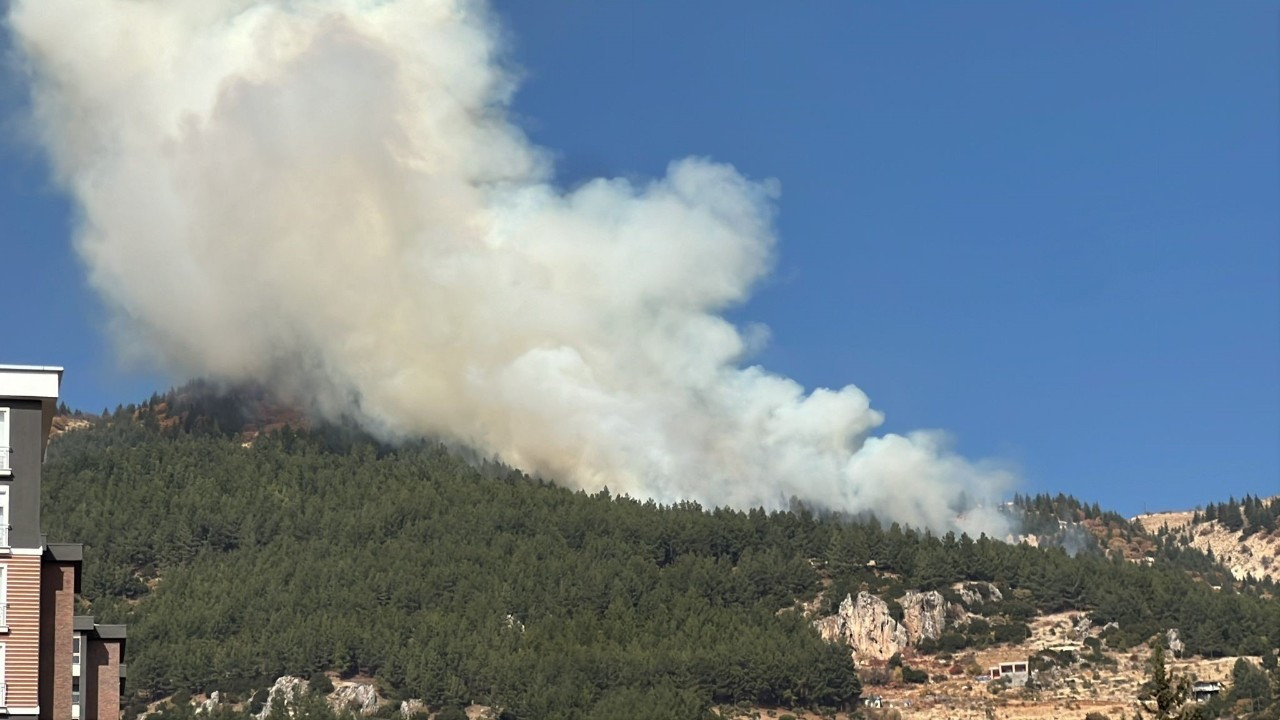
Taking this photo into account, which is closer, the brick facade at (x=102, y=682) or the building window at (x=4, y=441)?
the building window at (x=4, y=441)

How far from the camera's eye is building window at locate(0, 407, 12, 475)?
207ft

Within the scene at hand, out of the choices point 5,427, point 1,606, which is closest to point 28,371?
point 5,427

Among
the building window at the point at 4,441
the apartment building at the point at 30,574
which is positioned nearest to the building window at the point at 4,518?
the apartment building at the point at 30,574

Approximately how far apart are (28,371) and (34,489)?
128 inches

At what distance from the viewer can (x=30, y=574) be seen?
Answer: 6234 cm

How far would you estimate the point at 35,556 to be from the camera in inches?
2448

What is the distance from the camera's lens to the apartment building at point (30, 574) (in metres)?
61.8

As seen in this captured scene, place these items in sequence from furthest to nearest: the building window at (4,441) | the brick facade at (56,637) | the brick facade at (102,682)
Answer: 1. the brick facade at (102,682)
2. the brick facade at (56,637)
3. the building window at (4,441)

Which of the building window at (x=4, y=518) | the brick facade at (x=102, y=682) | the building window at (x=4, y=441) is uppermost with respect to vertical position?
the building window at (x=4, y=441)

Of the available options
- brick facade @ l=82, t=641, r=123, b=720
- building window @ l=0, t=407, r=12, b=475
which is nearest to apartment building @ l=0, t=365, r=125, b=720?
building window @ l=0, t=407, r=12, b=475

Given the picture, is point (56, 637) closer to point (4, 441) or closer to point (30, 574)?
point (30, 574)

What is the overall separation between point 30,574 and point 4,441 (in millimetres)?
3867

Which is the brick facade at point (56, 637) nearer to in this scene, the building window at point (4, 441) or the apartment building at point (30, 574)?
the apartment building at point (30, 574)

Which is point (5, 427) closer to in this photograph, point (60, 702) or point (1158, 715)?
point (60, 702)
